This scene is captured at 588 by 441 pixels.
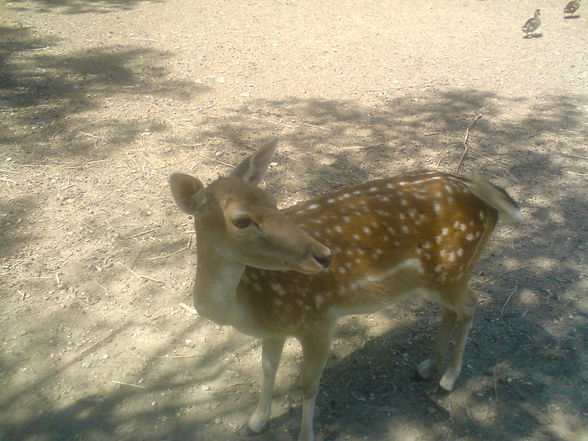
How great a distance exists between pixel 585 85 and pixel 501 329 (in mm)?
5479

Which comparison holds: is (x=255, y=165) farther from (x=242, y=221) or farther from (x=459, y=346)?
(x=459, y=346)

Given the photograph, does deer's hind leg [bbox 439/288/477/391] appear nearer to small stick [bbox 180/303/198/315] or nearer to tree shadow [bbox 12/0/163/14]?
small stick [bbox 180/303/198/315]

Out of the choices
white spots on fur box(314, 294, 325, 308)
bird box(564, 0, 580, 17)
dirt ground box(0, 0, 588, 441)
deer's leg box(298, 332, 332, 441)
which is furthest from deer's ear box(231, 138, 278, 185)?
bird box(564, 0, 580, 17)

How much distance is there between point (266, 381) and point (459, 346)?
1.25 metres

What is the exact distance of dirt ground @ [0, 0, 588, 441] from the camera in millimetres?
3029

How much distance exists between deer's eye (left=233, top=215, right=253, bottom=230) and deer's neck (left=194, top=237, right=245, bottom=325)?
8.5 inches

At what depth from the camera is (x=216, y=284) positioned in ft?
7.96

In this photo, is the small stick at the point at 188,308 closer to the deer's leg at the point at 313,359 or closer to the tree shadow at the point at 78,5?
the deer's leg at the point at 313,359

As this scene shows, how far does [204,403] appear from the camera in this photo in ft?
9.98

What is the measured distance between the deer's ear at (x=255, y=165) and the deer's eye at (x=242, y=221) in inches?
15.5

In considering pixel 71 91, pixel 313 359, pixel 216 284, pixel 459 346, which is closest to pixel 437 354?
pixel 459 346

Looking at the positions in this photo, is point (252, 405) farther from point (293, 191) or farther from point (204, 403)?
point (293, 191)

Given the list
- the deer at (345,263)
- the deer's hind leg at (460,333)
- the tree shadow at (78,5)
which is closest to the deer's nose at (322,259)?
the deer at (345,263)

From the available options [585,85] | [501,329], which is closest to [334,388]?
[501,329]
